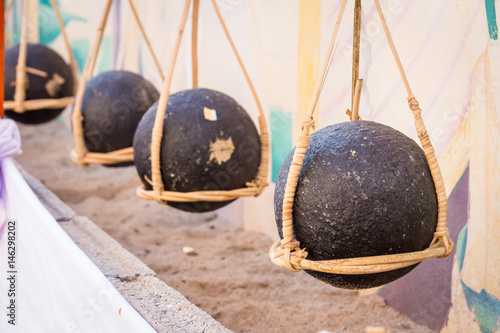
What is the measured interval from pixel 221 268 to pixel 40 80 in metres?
1.85

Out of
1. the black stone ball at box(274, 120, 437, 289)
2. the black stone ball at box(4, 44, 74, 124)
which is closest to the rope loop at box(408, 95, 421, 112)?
the black stone ball at box(274, 120, 437, 289)

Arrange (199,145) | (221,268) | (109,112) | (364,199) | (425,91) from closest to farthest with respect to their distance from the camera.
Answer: (364,199)
(199,145)
(425,91)
(109,112)
(221,268)

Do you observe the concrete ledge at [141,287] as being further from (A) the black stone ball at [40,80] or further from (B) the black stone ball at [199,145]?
(A) the black stone ball at [40,80]

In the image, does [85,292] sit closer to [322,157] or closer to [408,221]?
[322,157]

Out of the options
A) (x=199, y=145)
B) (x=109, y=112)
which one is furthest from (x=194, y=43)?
(x=199, y=145)

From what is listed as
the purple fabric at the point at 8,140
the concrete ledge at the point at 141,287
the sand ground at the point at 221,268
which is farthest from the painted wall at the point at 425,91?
the purple fabric at the point at 8,140

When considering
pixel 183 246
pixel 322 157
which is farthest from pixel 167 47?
pixel 322 157

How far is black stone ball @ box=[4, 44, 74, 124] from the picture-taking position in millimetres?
4031

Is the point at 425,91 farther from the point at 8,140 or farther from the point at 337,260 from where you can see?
the point at 8,140

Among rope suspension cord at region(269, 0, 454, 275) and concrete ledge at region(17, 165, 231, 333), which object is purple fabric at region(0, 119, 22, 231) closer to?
concrete ledge at region(17, 165, 231, 333)

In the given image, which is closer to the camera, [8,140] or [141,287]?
[141,287]

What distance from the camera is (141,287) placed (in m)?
2.71

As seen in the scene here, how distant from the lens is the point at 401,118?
3053 millimetres

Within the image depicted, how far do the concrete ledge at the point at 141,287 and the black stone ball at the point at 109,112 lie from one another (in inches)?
19.9
